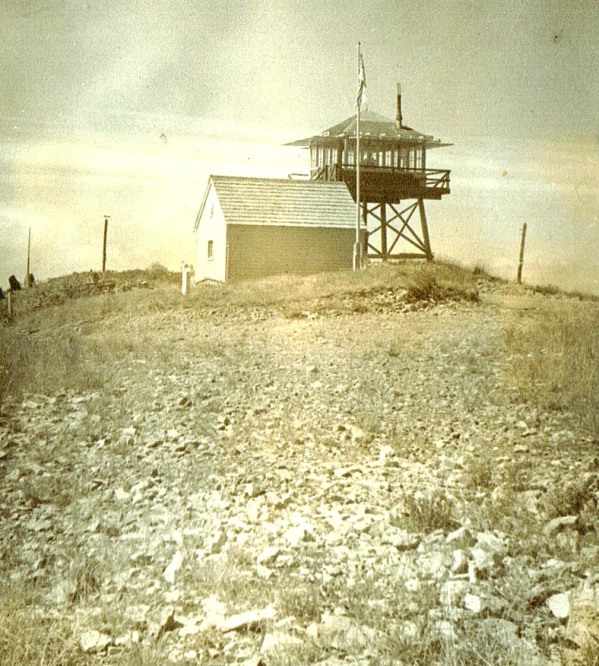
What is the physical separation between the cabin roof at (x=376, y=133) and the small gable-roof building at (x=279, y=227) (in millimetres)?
2163

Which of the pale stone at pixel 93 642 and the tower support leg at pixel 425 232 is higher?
the tower support leg at pixel 425 232

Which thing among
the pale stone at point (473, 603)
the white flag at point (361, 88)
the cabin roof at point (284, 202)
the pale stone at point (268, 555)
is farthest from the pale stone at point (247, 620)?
the cabin roof at point (284, 202)

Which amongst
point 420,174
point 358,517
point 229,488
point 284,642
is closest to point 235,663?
point 284,642

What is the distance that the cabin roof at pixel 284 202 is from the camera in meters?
25.9

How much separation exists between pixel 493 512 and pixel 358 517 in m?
1.02

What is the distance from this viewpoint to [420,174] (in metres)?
28.1

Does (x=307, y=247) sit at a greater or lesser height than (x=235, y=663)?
greater

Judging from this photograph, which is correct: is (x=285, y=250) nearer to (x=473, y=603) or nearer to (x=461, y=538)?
(x=461, y=538)

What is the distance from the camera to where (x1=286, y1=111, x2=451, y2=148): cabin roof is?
2780cm

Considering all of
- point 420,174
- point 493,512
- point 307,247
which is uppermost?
point 420,174

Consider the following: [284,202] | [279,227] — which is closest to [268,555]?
[279,227]

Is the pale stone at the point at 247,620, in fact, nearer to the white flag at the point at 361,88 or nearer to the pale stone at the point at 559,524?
the pale stone at the point at 559,524

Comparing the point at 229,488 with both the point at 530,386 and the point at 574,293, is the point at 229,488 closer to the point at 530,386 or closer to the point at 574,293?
the point at 530,386

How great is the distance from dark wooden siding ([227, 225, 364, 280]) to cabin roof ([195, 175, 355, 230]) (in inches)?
11.4
